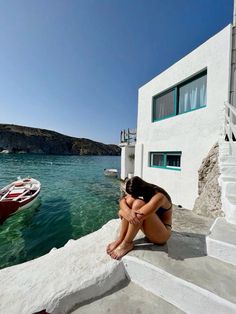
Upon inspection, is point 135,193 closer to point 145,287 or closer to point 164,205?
point 164,205

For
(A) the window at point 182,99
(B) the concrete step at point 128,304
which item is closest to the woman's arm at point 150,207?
(B) the concrete step at point 128,304

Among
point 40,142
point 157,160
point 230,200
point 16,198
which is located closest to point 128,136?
point 157,160

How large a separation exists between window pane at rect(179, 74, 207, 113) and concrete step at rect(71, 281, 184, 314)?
23.3ft

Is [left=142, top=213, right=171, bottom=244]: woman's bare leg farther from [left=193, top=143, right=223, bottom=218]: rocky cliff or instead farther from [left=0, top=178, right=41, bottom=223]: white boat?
[left=0, top=178, right=41, bottom=223]: white boat

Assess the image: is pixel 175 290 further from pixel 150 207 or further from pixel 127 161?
pixel 127 161

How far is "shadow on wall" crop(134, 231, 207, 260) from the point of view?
8.33 ft

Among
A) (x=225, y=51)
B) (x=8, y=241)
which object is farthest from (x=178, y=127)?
(x=8, y=241)

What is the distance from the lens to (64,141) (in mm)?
117688

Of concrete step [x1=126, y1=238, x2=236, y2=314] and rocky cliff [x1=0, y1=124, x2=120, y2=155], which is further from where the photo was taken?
rocky cliff [x1=0, y1=124, x2=120, y2=155]

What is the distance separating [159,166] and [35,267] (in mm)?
7981

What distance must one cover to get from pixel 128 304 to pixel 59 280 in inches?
35.2

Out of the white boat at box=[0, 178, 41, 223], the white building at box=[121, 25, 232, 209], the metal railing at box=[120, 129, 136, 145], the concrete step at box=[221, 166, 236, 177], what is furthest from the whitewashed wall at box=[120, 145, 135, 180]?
the concrete step at box=[221, 166, 236, 177]

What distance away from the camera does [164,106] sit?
9477 mm

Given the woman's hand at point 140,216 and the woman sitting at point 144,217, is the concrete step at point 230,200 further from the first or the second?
the woman's hand at point 140,216
